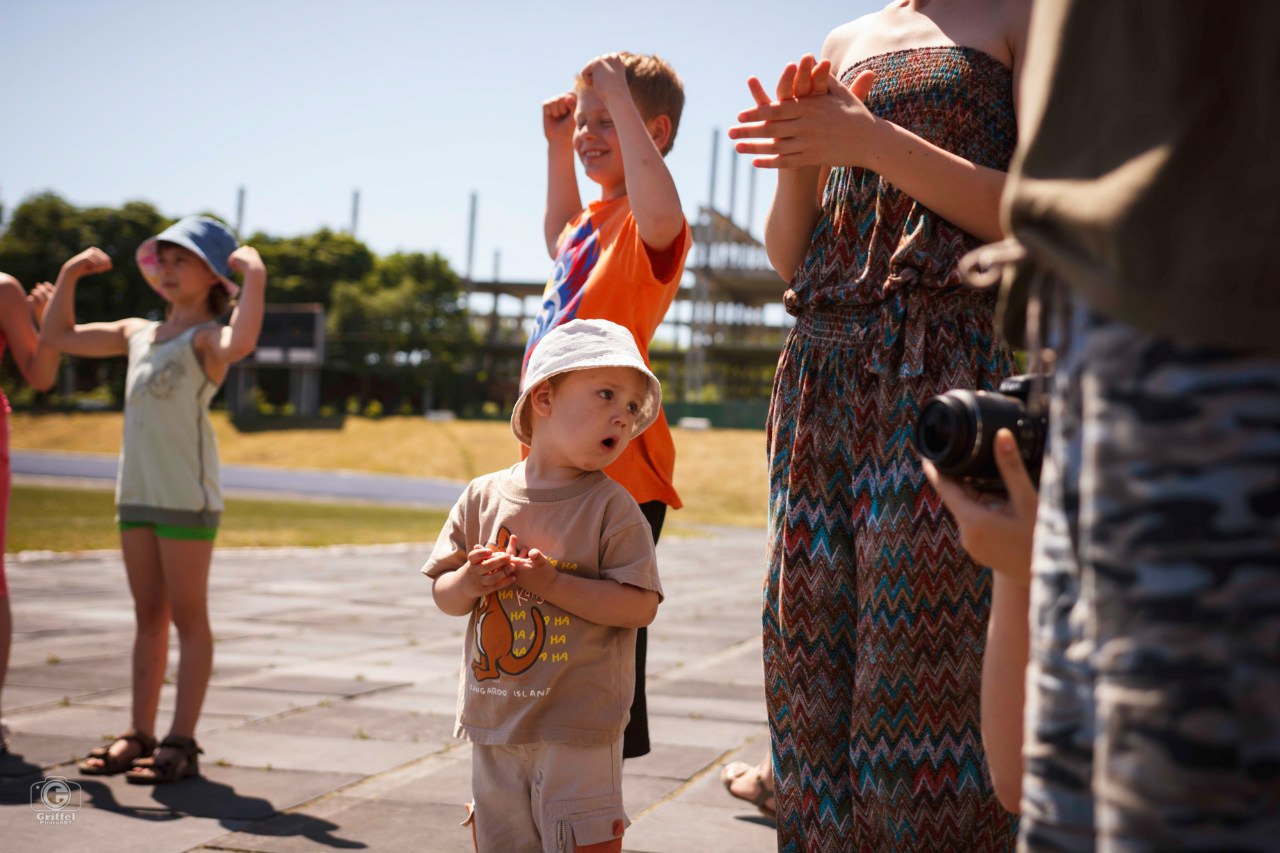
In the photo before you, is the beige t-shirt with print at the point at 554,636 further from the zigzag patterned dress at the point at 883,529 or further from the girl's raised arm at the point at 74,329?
the girl's raised arm at the point at 74,329

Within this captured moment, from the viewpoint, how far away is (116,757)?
4.01 meters

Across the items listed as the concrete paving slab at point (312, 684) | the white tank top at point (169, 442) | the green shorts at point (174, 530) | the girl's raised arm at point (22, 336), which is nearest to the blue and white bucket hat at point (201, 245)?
the white tank top at point (169, 442)

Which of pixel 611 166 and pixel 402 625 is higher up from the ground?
pixel 611 166

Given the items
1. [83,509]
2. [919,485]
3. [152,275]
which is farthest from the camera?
[83,509]

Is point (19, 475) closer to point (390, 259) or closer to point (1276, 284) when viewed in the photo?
point (1276, 284)

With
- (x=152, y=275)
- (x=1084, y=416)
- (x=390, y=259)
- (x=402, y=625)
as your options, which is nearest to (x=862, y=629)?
(x=1084, y=416)

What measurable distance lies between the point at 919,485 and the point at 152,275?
3327 mm

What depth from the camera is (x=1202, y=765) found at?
97cm

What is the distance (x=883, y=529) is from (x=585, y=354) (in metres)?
0.76

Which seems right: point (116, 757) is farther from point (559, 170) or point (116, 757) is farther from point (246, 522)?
point (246, 522)

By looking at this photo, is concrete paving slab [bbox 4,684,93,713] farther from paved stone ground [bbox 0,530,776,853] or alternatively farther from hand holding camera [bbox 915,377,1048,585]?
hand holding camera [bbox 915,377,1048,585]

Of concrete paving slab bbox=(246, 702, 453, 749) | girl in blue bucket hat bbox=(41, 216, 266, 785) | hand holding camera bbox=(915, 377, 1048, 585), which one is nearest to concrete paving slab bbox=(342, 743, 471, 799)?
concrete paving slab bbox=(246, 702, 453, 749)

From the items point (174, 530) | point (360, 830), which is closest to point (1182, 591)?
point (360, 830)

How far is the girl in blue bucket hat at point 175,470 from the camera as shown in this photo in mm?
4102
